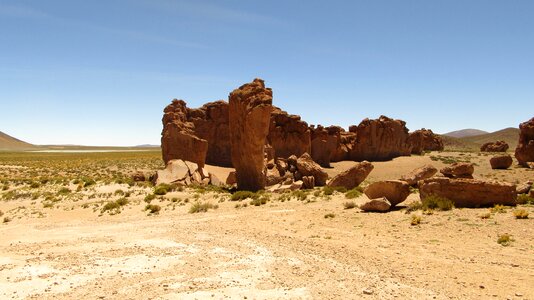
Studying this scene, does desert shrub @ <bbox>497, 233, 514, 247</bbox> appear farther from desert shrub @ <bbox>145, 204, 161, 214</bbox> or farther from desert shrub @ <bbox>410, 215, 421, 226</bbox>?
desert shrub @ <bbox>145, 204, 161, 214</bbox>

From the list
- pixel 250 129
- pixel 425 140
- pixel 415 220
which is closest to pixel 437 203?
pixel 415 220

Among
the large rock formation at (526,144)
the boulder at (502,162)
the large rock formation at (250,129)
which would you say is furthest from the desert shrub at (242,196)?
the large rock formation at (526,144)

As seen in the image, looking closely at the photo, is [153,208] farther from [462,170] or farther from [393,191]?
[462,170]

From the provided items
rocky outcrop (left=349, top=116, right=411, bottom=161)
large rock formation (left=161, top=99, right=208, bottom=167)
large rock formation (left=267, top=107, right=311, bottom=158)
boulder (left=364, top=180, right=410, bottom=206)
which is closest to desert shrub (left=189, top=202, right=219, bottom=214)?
boulder (left=364, top=180, right=410, bottom=206)

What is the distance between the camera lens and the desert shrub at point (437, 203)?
17220 millimetres

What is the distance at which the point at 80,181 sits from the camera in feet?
110

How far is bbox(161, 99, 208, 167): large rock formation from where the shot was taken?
1499 inches

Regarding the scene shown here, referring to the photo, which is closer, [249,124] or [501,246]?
[501,246]

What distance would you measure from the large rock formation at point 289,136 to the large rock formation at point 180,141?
43.0ft

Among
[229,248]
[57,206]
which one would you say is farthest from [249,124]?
[229,248]

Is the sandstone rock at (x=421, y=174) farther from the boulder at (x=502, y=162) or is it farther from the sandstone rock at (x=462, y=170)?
the boulder at (x=502, y=162)

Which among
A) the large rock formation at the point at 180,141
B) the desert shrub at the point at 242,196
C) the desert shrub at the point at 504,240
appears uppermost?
the large rock formation at the point at 180,141

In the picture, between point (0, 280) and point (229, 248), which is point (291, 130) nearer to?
point (229, 248)

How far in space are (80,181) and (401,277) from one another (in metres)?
29.3
